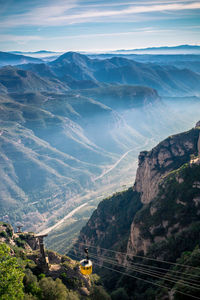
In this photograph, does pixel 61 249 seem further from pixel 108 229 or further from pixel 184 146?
pixel 184 146

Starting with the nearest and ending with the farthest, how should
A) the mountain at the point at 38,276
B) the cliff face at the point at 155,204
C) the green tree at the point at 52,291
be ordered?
the mountain at the point at 38,276 < the green tree at the point at 52,291 < the cliff face at the point at 155,204

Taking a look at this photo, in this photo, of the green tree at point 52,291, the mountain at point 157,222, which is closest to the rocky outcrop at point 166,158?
the mountain at point 157,222

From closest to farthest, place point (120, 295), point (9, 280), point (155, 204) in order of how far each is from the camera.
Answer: point (9, 280), point (120, 295), point (155, 204)

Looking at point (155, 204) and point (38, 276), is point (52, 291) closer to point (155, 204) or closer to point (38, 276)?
point (38, 276)

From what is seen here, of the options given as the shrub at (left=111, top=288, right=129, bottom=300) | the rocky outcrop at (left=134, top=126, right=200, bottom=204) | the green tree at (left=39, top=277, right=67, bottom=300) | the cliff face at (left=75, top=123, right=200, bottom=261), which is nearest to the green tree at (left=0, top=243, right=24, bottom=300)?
the green tree at (left=39, top=277, right=67, bottom=300)

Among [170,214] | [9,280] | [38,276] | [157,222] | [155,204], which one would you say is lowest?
[157,222]

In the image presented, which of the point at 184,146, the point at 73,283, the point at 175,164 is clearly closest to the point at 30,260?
the point at 73,283

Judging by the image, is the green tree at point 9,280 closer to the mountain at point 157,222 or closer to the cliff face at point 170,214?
the mountain at point 157,222

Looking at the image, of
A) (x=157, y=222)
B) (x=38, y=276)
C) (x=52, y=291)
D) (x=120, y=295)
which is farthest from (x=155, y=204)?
(x=52, y=291)
